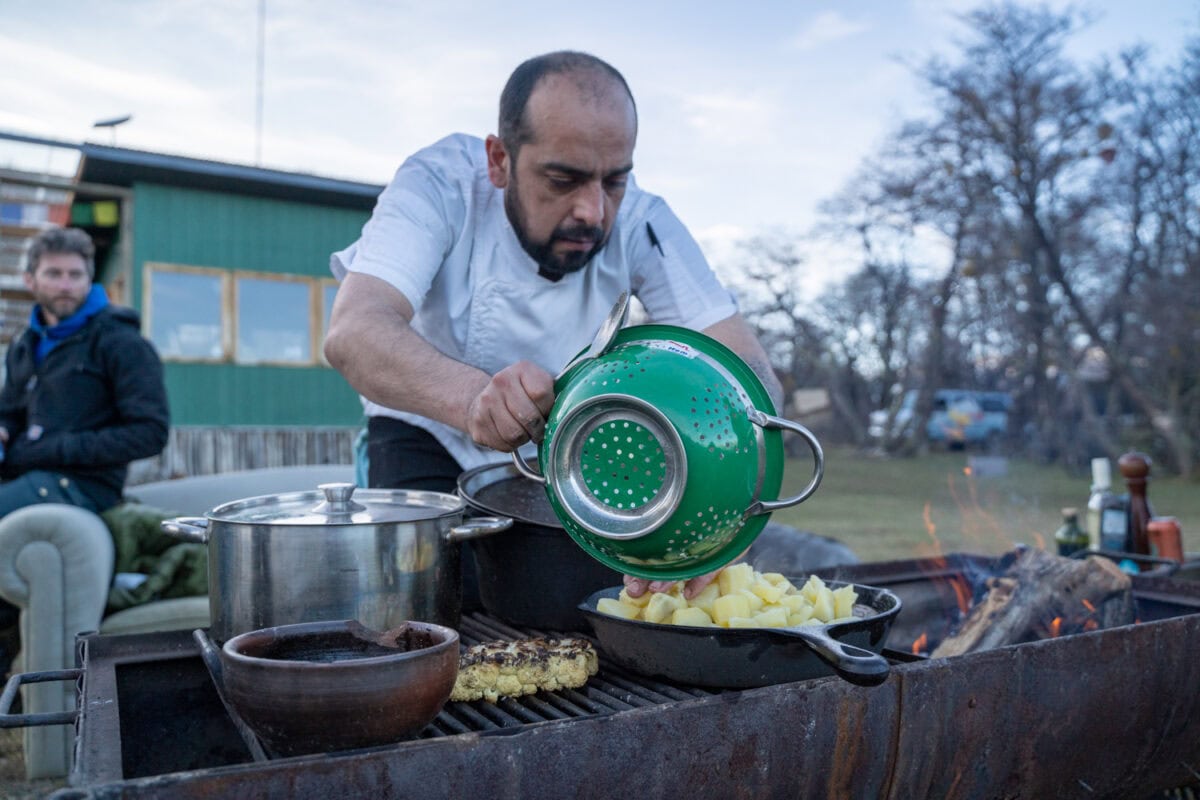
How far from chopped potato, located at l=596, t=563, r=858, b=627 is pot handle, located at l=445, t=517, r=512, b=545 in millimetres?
248

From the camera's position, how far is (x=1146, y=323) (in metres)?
17.7

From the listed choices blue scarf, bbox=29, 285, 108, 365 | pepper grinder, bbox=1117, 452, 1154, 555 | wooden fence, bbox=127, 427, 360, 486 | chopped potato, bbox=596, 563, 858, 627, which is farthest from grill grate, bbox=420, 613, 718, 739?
wooden fence, bbox=127, 427, 360, 486

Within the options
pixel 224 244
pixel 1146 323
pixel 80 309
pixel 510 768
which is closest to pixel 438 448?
pixel 510 768

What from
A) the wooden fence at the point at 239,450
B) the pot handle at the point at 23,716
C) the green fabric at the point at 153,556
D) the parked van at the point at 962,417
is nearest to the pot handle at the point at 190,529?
the pot handle at the point at 23,716

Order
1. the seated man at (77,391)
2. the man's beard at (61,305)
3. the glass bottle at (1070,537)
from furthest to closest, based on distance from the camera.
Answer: the man's beard at (61,305), the seated man at (77,391), the glass bottle at (1070,537)

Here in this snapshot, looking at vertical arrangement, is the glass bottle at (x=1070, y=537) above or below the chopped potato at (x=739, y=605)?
below

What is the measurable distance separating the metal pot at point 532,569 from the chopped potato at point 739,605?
0.67 ft

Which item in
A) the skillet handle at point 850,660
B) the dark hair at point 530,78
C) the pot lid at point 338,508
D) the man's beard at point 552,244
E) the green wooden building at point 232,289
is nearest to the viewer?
the skillet handle at point 850,660

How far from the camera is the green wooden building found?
1116 cm

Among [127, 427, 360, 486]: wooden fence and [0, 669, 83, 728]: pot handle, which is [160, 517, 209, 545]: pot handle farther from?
[127, 427, 360, 486]: wooden fence

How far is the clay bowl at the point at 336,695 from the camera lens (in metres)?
1.20

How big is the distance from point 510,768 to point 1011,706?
1001mm

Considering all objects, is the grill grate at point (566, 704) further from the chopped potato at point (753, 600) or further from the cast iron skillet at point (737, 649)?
the chopped potato at point (753, 600)

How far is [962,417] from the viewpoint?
83.0ft
